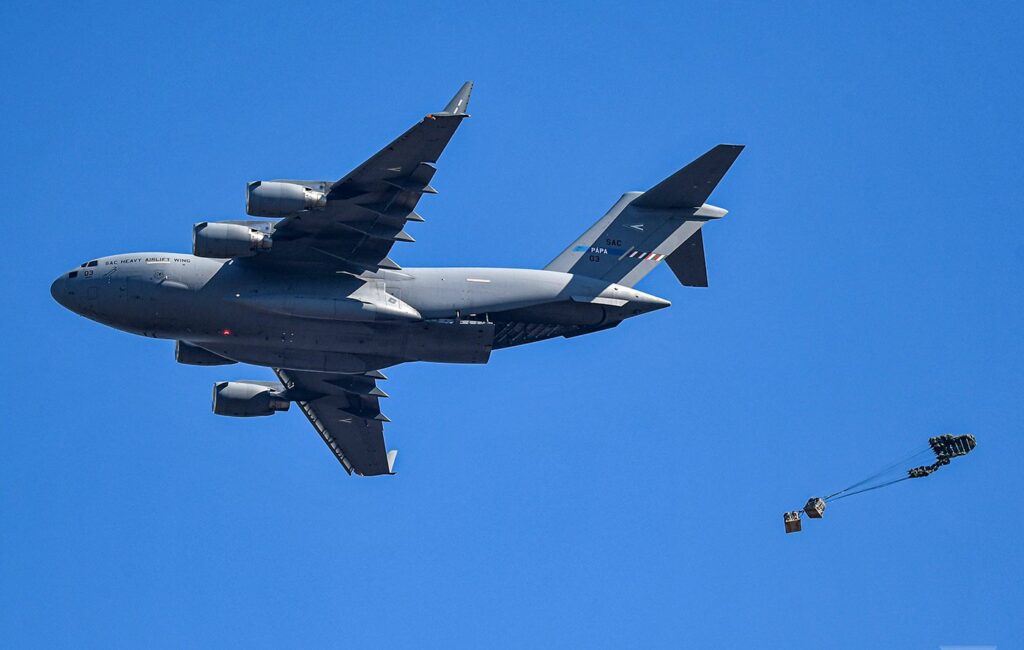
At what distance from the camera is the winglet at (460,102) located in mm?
23266

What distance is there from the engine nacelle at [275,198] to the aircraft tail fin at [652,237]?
202 inches

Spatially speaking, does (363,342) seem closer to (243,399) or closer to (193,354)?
(193,354)

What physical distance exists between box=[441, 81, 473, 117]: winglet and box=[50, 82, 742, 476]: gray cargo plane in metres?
0.02

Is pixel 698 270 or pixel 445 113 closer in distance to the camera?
pixel 445 113

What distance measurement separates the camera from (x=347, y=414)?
29953mm

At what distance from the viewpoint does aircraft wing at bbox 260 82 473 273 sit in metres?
23.5

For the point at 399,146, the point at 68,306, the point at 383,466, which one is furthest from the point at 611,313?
the point at 68,306

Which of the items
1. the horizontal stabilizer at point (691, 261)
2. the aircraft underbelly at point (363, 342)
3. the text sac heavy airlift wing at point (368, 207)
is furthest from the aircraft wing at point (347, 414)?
the horizontal stabilizer at point (691, 261)

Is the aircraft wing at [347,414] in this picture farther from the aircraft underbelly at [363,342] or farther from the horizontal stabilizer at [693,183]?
the horizontal stabilizer at [693,183]

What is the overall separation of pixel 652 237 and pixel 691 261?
871 mm

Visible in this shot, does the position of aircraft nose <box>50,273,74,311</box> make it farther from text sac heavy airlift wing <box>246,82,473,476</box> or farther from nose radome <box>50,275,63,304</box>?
text sac heavy airlift wing <box>246,82,473,476</box>

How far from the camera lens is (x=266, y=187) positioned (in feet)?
79.0

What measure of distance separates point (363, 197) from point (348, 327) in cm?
241

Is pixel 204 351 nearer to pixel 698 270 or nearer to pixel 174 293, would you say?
pixel 174 293
